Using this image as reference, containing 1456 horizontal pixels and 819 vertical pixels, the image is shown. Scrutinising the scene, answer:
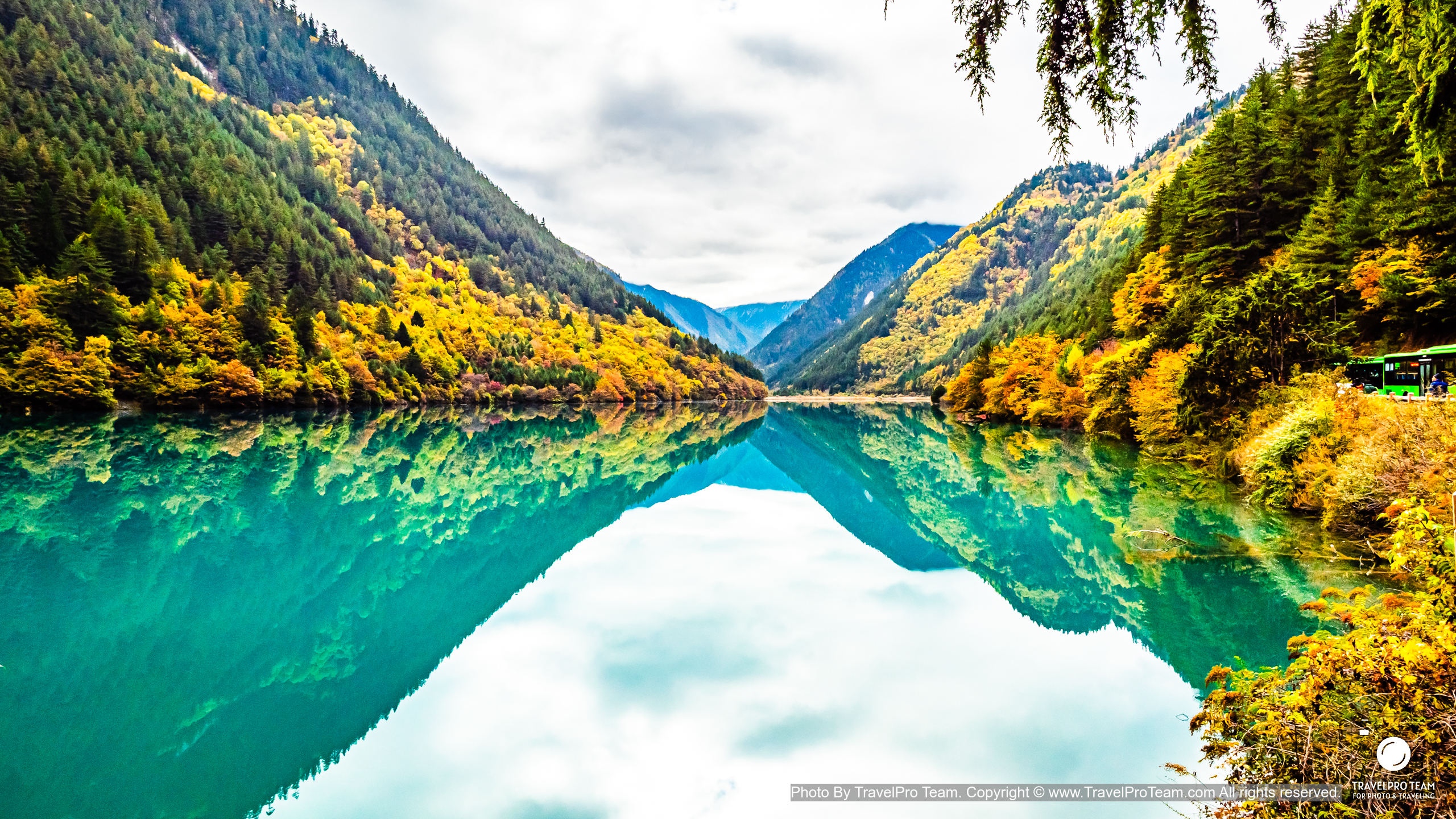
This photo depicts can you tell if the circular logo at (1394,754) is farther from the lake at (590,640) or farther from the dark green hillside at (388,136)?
the dark green hillside at (388,136)

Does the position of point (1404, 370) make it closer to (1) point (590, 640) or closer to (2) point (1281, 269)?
(2) point (1281, 269)

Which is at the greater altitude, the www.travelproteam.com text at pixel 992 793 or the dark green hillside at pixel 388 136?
the dark green hillside at pixel 388 136

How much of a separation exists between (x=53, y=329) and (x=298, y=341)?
2241cm

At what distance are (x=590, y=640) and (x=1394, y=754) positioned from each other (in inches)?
342

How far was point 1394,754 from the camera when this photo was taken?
3586 mm

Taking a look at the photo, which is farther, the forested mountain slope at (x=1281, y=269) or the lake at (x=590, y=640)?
the forested mountain slope at (x=1281, y=269)

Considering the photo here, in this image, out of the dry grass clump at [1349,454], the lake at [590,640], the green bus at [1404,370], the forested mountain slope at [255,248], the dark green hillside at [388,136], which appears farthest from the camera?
the dark green hillside at [388,136]

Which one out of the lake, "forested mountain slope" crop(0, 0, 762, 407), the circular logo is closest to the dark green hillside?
"forested mountain slope" crop(0, 0, 762, 407)

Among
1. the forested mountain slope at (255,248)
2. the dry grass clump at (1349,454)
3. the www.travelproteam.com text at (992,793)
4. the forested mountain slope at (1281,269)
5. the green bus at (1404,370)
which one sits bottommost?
the www.travelproteam.com text at (992,793)

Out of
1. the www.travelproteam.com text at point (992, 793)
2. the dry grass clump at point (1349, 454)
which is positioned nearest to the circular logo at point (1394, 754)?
the www.travelproteam.com text at point (992, 793)

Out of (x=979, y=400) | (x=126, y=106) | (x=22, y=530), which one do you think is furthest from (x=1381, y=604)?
(x=126, y=106)

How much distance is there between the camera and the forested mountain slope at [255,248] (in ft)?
173

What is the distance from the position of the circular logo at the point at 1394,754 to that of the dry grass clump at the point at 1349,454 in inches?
314

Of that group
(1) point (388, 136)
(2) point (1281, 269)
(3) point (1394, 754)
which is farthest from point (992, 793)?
(1) point (388, 136)
